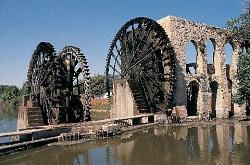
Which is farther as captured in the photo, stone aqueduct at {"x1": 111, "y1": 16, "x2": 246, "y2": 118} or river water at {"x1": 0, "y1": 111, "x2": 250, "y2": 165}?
stone aqueduct at {"x1": 111, "y1": 16, "x2": 246, "y2": 118}

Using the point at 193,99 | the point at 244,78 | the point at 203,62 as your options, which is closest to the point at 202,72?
the point at 203,62

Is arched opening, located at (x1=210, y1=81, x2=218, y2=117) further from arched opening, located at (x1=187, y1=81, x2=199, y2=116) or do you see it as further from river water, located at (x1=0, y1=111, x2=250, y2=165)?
river water, located at (x1=0, y1=111, x2=250, y2=165)

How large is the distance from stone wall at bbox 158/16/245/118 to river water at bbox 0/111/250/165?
264 inches

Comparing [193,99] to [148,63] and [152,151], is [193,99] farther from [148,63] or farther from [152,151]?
[152,151]

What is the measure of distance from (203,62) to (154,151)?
1342 cm

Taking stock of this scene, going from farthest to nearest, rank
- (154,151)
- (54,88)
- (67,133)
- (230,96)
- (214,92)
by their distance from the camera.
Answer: (214,92) → (230,96) → (54,88) → (67,133) → (154,151)

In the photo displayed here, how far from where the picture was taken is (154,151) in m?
14.2

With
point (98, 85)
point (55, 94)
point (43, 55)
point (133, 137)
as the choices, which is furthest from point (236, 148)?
point (98, 85)

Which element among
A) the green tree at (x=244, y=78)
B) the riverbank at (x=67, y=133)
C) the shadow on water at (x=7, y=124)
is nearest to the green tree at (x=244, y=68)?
the green tree at (x=244, y=78)

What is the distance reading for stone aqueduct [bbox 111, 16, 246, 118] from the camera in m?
24.6

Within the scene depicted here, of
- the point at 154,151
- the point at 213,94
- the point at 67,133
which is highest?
the point at 213,94

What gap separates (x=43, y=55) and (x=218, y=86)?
563 inches

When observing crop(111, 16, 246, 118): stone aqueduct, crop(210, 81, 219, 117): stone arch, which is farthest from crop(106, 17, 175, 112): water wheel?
crop(210, 81, 219, 117): stone arch

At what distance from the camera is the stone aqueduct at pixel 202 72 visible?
970 inches
